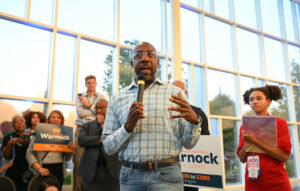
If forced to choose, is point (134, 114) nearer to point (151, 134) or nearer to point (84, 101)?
point (151, 134)

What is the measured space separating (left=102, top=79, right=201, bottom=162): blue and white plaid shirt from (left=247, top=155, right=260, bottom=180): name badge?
95cm

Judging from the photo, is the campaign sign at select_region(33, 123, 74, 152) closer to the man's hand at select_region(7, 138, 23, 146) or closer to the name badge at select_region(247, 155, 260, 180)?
the man's hand at select_region(7, 138, 23, 146)

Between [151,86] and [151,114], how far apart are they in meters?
0.20

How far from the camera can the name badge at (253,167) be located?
2.12 metres

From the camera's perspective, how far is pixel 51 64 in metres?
4.99

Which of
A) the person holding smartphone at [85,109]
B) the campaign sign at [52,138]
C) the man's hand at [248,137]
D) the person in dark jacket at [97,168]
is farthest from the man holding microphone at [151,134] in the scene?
the person holding smartphone at [85,109]

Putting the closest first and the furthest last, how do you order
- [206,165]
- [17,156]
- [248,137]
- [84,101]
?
1. [248,137]
2. [206,165]
3. [17,156]
4. [84,101]

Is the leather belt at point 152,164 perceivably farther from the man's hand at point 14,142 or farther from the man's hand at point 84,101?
the man's hand at point 84,101

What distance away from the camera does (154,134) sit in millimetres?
1438

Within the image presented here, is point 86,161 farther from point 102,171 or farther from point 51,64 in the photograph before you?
point 51,64

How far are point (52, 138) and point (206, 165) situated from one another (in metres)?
1.77

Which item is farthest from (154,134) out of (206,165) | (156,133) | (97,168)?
(206,165)

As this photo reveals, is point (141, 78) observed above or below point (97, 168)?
above

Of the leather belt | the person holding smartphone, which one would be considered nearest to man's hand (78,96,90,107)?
the person holding smartphone
